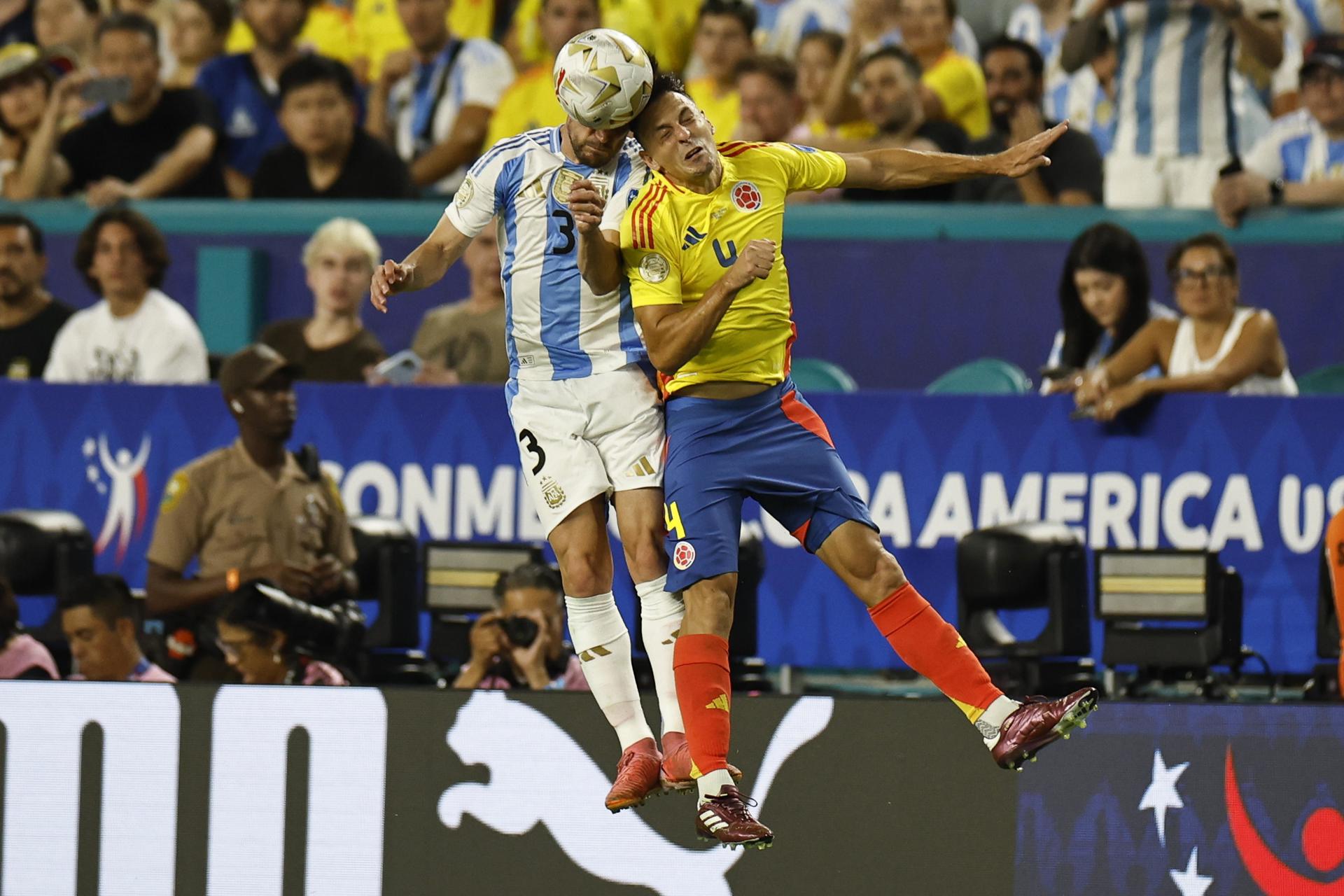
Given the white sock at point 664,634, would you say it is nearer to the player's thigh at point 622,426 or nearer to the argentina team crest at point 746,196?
the player's thigh at point 622,426

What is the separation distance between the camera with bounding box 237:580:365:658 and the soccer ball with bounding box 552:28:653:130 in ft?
9.36

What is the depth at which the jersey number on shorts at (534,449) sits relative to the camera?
7.23 m

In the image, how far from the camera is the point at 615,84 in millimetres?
6648

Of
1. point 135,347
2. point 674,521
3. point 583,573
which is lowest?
point 583,573

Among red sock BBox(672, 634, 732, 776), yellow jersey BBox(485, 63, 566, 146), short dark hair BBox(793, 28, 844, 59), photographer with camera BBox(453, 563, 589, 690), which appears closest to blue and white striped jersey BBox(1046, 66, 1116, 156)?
short dark hair BBox(793, 28, 844, 59)

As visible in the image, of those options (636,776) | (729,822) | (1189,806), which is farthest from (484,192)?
(1189,806)

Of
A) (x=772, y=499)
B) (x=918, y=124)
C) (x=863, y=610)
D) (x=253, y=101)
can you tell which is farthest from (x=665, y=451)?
(x=253, y=101)

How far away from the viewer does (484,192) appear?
721 cm

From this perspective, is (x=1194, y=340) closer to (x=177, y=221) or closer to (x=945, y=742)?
(x=945, y=742)

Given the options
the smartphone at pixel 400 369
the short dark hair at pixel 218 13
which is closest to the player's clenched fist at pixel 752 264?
the smartphone at pixel 400 369

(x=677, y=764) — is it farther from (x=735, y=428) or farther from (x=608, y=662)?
(x=735, y=428)

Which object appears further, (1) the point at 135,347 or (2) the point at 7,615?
(1) the point at 135,347

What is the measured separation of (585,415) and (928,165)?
4.39 ft

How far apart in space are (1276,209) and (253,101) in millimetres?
5752
